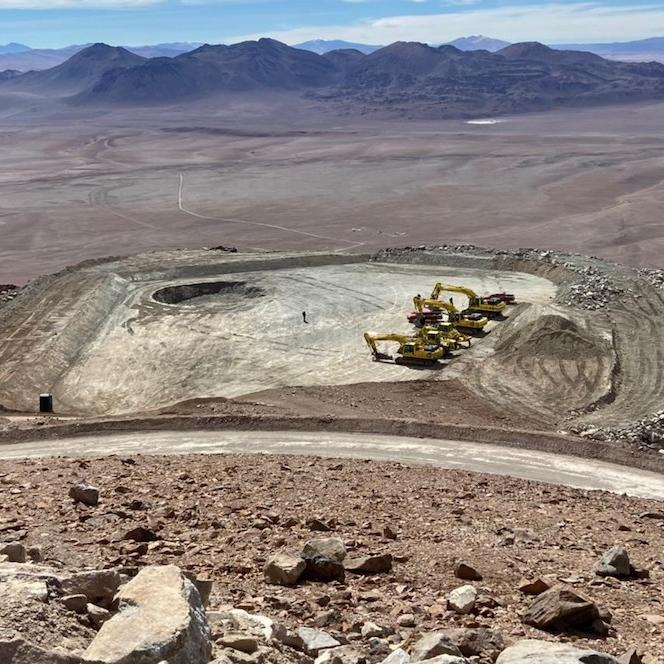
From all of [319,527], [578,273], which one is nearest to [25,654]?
[319,527]

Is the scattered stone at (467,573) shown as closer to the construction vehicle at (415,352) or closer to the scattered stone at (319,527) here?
the scattered stone at (319,527)

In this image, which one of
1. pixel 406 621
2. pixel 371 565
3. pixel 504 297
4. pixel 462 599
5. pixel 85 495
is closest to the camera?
pixel 406 621

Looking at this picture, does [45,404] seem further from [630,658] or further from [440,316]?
[630,658]

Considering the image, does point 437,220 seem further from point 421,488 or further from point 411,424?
point 421,488

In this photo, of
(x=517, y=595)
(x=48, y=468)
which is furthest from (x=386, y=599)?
(x=48, y=468)

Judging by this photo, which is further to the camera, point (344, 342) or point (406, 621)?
point (344, 342)

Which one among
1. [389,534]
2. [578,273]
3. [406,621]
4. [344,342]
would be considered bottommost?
[344,342]

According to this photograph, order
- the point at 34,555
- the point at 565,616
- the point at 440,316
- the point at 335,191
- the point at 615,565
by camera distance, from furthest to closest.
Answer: the point at 335,191, the point at 440,316, the point at 615,565, the point at 34,555, the point at 565,616

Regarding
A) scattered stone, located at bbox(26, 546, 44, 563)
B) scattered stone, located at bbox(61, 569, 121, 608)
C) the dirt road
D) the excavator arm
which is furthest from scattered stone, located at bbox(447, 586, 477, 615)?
the excavator arm
